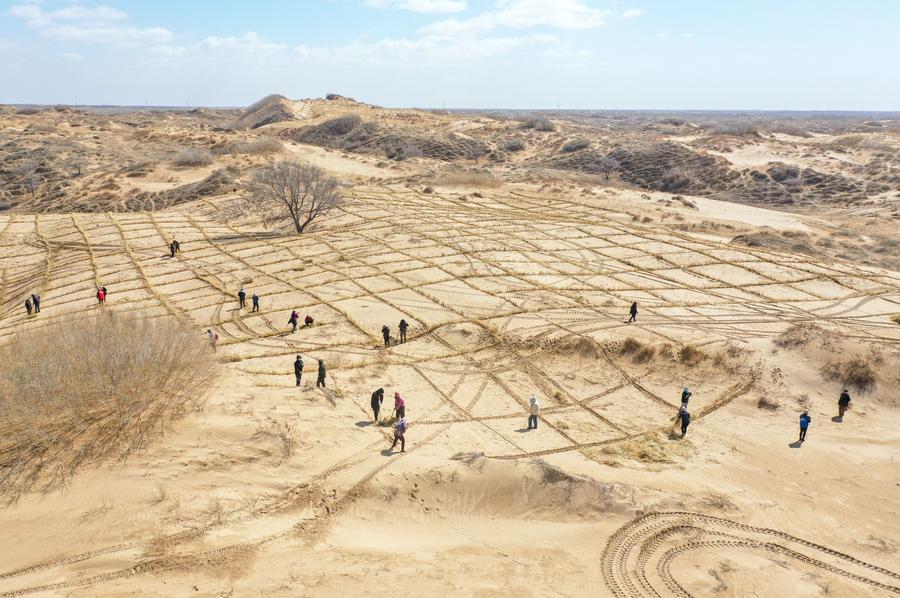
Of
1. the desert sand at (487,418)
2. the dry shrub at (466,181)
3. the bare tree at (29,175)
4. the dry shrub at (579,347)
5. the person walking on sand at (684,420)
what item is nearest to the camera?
the desert sand at (487,418)

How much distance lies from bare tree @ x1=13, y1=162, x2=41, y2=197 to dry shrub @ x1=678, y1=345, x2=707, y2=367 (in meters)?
49.8

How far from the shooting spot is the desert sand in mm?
8719

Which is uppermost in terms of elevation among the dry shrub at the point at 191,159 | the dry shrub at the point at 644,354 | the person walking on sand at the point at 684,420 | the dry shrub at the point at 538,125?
the dry shrub at the point at 538,125

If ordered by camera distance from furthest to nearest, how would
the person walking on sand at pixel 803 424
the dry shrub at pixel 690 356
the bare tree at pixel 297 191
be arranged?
the bare tree at pixel 297 191
the dry shrub at pixel 690 356
the person walking on sand at pixel 803 424

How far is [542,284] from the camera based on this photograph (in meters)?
23.5

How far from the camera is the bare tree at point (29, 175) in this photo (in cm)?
4588

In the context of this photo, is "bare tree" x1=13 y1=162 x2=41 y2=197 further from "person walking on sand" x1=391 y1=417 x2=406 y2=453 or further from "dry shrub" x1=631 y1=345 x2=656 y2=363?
"dry shrub" x1=631 y1=345 x2=656 y2=363

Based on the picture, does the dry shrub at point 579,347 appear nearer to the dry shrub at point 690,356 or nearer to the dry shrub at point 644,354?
the dry shrub at point 644,354

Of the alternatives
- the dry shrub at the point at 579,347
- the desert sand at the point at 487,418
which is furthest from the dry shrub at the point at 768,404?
the dry shrub at the point at 579,347

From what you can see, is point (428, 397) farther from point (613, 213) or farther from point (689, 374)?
point (613, 213)

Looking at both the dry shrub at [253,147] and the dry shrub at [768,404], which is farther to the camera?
the dry shrub at [253,147]

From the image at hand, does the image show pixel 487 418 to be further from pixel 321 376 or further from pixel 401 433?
pixel 321 376

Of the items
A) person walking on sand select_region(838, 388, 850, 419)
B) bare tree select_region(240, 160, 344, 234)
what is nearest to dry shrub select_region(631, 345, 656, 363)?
person walking on sand select_region(838, 388, 850, 419)

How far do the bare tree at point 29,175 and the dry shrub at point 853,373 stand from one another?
53408 mm
